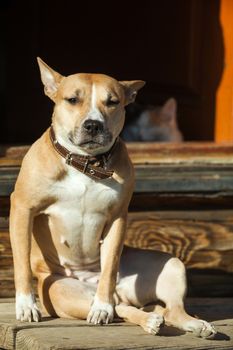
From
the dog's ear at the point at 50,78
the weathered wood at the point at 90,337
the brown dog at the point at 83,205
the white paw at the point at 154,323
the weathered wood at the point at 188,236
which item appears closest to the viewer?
the weathered wood at the point at 90,337

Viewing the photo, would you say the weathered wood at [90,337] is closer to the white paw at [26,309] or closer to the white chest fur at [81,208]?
the white paw at [26,309]

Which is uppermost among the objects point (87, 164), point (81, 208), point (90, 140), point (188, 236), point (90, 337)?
point (90, 140)

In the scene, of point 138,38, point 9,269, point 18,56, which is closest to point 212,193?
point 9,269

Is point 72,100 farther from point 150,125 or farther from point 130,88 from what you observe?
point 150,125

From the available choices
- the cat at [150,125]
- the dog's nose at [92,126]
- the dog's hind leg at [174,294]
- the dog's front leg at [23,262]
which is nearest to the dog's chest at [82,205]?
the dog's front leg at [23,262]

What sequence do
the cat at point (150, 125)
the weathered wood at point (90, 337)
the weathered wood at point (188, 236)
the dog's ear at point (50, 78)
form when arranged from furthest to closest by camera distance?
1. the cat at point (150, 125)
2. the weathered wood at point (188, 236)
3. the dog's ear at point (50, 78)
4. the weathered wood at point (90, 337)

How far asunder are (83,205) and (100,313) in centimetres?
44

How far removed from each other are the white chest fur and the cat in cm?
261

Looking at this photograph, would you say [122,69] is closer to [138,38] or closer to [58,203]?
[138,38]

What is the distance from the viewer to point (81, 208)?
12.5ft

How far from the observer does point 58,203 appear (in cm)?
379

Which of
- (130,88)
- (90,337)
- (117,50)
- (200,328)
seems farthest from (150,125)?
(90,337)

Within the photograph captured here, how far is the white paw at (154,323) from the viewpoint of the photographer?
3.60m

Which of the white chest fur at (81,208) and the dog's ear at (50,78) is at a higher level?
the dog's ear at (50,78)
